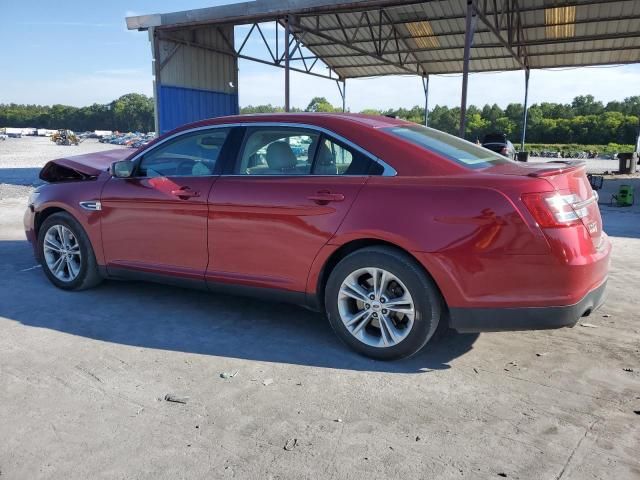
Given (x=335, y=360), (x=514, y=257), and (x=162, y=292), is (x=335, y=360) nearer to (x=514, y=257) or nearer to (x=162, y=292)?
(x=514, y=257)

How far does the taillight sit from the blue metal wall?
13900 millimetres

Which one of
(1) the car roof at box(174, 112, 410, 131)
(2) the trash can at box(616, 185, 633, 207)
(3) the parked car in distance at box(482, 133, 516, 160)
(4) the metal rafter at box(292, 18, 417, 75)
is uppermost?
(4) the metal rafter at box(292, 18, 417, 75)

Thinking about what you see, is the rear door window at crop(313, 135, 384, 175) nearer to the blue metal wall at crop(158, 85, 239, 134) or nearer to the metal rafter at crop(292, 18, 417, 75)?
the blue metal wall at crop(158, 85, 239, 134)

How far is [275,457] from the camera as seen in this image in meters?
2.42

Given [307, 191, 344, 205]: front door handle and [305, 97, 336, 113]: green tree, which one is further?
[305, 97, 336, 113]: green tree

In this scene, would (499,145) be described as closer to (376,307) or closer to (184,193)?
(184,193)

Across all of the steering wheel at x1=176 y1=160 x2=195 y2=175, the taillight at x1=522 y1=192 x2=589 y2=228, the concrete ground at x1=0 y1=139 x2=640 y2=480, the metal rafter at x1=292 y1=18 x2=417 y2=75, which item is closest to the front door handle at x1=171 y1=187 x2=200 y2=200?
the steering wheel at x1=176 y1=160 x2=195 y2=175

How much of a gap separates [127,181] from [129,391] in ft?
6.74

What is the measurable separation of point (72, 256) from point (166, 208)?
138 centimetres

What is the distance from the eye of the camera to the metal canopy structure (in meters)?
14.0

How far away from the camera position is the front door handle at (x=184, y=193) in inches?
159

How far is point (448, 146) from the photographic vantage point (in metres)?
3.78

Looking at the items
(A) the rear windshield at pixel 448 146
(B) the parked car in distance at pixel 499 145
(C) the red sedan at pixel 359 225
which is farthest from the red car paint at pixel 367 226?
(B) the parked car in distance at pixel 499 145

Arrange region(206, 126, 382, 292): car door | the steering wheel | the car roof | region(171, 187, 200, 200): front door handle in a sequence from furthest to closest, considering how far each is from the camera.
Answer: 1. the steering wheel
2. region(171, 187, 200, 200): front door handle
3. the car roof
4. region(206, 126, 382, 292): car door
